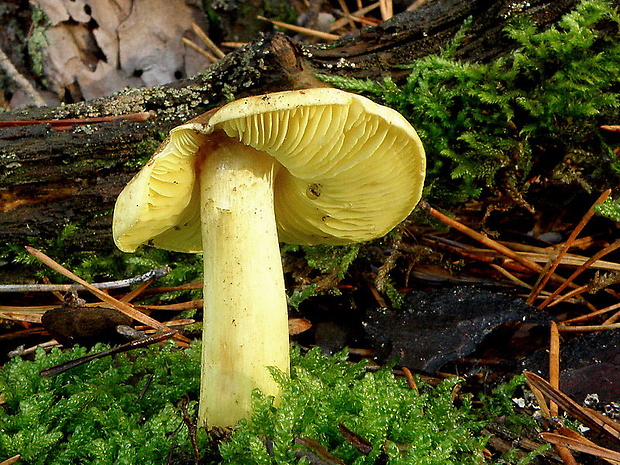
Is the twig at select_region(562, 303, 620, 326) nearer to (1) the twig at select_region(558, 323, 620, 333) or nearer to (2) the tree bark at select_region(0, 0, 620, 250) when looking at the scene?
(1) the twig at select_region(558, 323, 620, 333)

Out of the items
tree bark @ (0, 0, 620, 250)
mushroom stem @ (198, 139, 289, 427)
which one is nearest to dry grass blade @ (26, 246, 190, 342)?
tree bark @ (0, 0, 620, 250)

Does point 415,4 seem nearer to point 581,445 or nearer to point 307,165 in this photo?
point 307,165

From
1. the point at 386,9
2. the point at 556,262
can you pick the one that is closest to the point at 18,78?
the point at 386,9

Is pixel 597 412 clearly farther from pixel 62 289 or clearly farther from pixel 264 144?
pixel 62 289

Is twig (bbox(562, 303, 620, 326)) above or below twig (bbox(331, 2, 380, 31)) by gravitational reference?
below

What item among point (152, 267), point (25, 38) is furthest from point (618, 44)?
point (25, 38)

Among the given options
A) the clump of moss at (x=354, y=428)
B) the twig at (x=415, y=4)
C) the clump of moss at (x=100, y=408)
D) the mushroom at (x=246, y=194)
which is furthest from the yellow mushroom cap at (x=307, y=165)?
the twig at (x=415, y=4)
